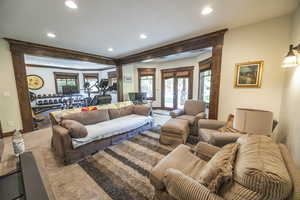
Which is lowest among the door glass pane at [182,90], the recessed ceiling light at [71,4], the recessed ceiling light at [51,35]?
the door glass pane at [182,90]

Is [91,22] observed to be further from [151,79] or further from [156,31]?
[151,79]

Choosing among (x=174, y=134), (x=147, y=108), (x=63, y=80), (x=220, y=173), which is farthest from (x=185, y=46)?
(x=63, y=80)

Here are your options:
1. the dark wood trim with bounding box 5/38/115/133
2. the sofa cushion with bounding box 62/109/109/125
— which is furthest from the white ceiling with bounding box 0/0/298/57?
the sofa cushion with bounding box 62/109/109/125

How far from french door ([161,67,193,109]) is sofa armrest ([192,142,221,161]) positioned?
14.2 feet

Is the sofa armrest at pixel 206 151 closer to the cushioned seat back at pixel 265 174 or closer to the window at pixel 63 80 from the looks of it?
the cushioned seat back at pixel 265 174

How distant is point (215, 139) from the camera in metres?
1.74

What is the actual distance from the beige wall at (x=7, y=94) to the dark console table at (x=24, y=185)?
3112 millimetres

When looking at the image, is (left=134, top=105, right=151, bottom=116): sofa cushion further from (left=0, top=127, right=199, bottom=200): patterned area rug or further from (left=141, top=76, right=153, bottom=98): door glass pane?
(left=141, top=76, right=153, bottom=98): door glass pane

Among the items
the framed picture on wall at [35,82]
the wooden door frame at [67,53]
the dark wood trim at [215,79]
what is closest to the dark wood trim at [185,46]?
the wooden door frame at [67,53]

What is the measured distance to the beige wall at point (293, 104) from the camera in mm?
1608

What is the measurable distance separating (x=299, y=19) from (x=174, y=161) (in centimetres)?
300

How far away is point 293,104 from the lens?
1.82 metres

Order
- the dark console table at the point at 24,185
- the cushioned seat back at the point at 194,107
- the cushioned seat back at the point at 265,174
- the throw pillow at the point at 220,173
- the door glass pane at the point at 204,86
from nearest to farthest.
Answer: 1. the cushioned seat back at the point at 265,174
2. the throw pillow at the point at 220,173
3. the dark console table at the point at 24,185
4. the cushioned seat back at the point at 194,107
5. the door glass pane at the point at 204,86

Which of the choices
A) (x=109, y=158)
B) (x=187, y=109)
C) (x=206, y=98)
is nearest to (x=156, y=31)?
(x=187, y=109)
